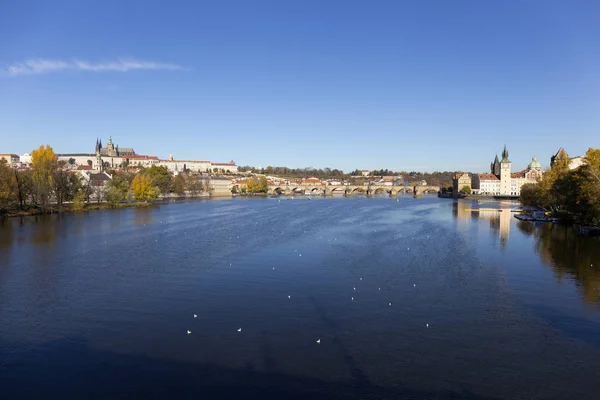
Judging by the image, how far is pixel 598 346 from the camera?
36.3ft

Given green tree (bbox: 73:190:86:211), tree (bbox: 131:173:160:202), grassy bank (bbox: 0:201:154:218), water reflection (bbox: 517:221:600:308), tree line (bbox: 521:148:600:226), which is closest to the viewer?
water reflection (bbox: 517:221:600:308)

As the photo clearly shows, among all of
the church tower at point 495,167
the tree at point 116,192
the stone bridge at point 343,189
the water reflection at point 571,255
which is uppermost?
the church tower at point 495,167

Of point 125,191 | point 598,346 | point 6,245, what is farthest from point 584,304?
point 125,191

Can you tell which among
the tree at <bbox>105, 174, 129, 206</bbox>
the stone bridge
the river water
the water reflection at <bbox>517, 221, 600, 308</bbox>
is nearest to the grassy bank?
the tree at <bbox>105, 174, 129, 206</bbox>

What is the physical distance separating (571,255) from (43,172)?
43.5 m

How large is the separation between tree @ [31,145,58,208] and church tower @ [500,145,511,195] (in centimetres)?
7930

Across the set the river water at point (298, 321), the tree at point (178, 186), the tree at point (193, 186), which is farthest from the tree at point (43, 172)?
the tree at point (193, 186)

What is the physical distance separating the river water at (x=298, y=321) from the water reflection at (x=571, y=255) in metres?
0.15

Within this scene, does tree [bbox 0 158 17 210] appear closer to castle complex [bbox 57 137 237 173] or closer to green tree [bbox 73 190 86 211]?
green tree [bbox 73 190 86 211]

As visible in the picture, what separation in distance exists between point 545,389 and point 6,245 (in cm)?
2554

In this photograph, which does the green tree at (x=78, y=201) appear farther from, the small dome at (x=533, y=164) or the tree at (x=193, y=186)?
the small dome at (x=533, y=164)

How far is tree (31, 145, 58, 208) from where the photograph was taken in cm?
4416

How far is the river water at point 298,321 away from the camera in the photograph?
30.1 ft

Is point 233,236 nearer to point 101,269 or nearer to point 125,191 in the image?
point 101,269
